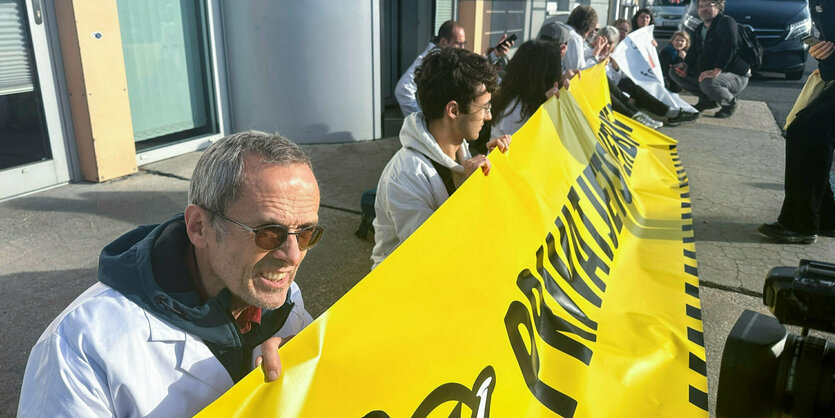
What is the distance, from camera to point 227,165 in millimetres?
1562

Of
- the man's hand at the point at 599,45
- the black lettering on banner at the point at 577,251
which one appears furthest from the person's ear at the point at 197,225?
the man's hand at the point at 599,45

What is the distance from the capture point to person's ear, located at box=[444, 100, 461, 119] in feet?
10.1

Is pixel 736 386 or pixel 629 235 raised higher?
pixel 736 386

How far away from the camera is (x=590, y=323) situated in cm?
279

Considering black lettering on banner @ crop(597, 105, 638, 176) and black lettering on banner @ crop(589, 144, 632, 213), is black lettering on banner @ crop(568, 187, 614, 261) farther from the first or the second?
black lettering on banner @ crop(597, 105, 638, 176)

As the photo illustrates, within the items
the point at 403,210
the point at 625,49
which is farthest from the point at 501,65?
the point at 403,210

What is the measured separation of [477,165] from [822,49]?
3.22 meters

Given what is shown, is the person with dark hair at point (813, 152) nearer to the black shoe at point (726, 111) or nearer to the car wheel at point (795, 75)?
the black shoe at point (726, 111)

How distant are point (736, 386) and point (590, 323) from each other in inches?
56.8

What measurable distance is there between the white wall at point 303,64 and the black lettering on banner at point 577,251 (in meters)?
4.41

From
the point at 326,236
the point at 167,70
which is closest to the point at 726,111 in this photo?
the point at 326,236

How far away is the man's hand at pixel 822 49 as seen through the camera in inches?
177

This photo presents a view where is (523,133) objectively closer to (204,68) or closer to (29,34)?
(29,34)

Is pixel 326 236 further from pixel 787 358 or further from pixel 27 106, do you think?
pixel 787 358
